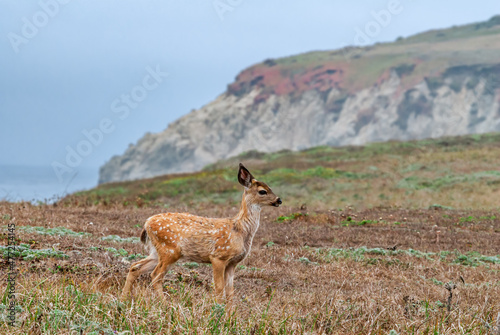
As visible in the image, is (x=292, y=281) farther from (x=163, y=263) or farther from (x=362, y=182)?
(x=362, y=182)

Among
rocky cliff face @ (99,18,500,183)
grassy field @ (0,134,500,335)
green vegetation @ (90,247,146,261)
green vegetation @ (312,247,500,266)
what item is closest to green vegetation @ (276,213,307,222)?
grassy field @ (0,134,500,335)

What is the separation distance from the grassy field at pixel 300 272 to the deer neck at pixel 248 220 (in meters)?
0.91

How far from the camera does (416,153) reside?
43.2 metres

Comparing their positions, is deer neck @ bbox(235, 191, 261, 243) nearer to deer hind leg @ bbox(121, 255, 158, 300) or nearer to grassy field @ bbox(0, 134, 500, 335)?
grassy field @ bbox(0, 134, 500, 335)

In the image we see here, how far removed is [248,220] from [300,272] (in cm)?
349

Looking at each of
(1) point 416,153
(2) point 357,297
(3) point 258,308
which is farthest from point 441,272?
(1) point 416,153

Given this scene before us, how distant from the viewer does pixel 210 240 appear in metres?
7.68

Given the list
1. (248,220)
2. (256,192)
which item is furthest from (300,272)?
(256,192)

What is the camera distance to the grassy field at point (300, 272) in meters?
6.26

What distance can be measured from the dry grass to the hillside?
6922 millimetres

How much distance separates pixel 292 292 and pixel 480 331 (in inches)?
127

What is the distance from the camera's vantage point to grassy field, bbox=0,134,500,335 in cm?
626

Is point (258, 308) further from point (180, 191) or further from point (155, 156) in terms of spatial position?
point (155, 156)

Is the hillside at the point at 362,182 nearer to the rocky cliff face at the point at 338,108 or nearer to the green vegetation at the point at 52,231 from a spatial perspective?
the green vegetation at the point at 52,231
